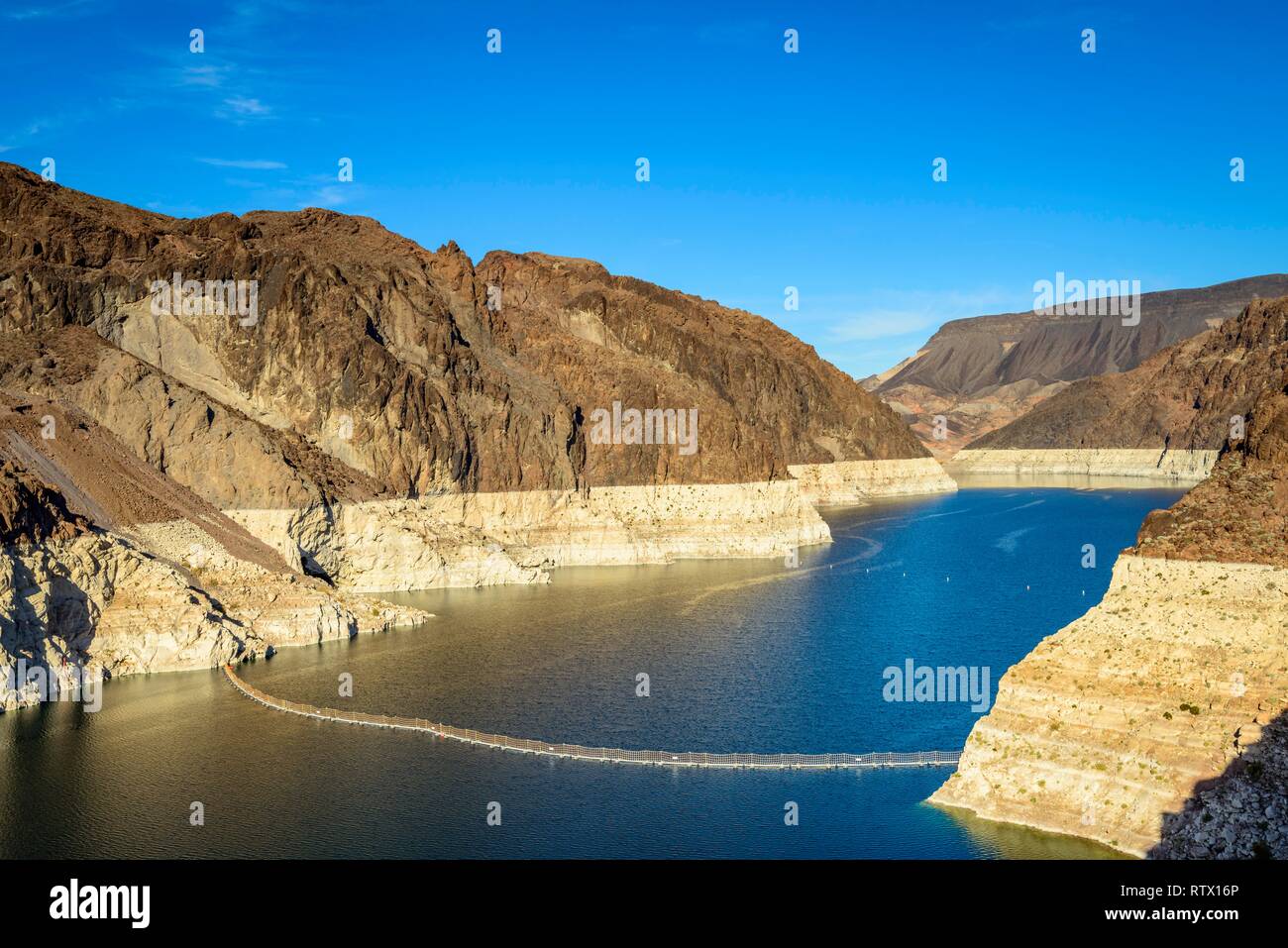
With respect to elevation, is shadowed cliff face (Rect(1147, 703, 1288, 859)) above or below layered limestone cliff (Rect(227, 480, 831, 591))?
below

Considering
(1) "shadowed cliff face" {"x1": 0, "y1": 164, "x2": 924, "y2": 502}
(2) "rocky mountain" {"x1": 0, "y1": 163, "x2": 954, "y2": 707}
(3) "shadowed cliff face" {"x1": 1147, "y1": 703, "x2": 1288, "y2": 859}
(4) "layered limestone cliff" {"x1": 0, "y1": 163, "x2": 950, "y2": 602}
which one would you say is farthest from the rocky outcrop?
(3) "shadowed cliff face" {"x1": 1147, "y1": 703, "x2": 1288, "y2": 859}

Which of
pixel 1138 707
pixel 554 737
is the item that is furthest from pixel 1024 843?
pixel 554 737

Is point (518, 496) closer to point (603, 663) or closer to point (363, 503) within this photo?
point (363, 503)

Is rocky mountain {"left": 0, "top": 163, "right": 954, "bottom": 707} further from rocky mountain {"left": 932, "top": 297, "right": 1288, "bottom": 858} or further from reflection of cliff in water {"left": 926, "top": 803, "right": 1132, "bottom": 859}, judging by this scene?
rocky mountain {"left": 932, "top": 297, "right": 1288, "bottom": 858}

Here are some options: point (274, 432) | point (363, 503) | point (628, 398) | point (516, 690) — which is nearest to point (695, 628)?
point (516, 690)

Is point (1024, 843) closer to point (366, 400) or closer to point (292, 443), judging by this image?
point (292, 443)
